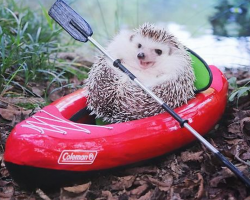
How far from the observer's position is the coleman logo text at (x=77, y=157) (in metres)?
2.66

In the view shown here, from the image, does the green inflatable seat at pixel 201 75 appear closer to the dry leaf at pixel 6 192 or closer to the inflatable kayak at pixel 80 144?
the inflatable kayak at pixel 80 144

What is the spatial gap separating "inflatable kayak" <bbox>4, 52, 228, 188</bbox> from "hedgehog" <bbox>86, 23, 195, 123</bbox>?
123 millimetres

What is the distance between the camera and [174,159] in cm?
304

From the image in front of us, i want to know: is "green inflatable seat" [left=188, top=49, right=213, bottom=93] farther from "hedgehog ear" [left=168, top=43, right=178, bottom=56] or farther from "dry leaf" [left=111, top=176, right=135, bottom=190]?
"dry leaf" [left=111, top=176, right=135, bottom=190]

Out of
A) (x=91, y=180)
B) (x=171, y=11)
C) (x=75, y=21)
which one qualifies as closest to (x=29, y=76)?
(x=75, y=21)

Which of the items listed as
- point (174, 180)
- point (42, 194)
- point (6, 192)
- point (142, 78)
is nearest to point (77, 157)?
point (42, 194)

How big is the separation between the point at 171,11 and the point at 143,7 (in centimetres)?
49

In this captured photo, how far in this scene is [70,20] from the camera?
130 inches

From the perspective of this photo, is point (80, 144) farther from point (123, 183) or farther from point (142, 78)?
point (142, 78)

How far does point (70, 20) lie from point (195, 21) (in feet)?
9.81

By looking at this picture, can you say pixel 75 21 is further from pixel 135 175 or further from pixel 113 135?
pixel 135 175

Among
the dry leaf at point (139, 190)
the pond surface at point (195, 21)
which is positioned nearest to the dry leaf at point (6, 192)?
the dry leaf at point (139, 190)

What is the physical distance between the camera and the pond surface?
4.93m

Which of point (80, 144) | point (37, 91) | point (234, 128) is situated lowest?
point (80, 144)
